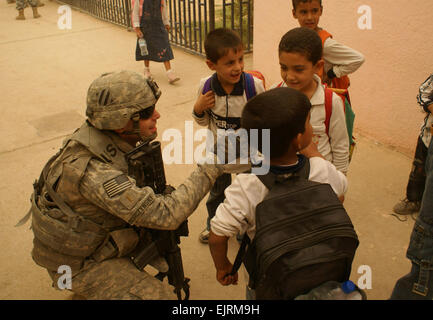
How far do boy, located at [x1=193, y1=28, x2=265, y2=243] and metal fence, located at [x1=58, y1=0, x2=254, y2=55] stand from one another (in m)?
3.83

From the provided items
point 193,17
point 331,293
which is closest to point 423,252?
point 331,293

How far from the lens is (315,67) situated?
85.0 inches

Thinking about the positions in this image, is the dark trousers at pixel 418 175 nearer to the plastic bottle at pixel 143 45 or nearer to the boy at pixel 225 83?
the boy at pixel 225 83

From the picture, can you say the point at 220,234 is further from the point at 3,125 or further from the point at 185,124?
the point at 3,125

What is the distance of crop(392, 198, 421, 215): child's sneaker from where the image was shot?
123 inches

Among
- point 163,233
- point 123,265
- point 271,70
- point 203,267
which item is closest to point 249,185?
point 163,233

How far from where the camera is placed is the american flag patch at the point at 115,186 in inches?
71.1

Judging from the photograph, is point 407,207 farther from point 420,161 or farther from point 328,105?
point 328,105

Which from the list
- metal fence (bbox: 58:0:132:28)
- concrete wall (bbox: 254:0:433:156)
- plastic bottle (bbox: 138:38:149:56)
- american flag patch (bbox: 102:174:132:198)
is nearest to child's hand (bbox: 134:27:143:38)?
plastic bottle (bbox: 138:38:149:56)

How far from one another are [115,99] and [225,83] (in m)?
0.78

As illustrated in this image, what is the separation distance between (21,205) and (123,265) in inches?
74.3

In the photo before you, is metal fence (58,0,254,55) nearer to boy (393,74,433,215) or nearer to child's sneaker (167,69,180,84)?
child's sneaker (167,69,180,84)

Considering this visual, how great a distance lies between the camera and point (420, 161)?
2955 millimetres

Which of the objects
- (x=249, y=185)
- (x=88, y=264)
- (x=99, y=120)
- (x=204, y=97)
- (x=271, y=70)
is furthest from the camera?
(x=271, y=70)
